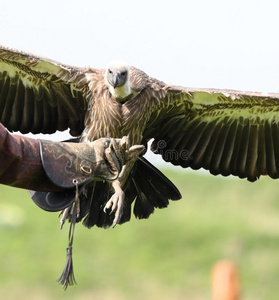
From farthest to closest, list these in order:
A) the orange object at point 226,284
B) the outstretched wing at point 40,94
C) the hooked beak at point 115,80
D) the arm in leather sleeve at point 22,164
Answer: the outstretched wing at point 40,94, the hooked beak at point 115,80, the orange object at point 226,284, the arm in leather sleeve at point 22,164

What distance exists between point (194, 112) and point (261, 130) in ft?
2.19

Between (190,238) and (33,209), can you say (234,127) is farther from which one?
(33,209)

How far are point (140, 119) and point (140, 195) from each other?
77 centimetres

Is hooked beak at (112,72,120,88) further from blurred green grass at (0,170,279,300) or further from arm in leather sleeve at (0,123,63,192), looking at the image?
blurred green grass at (0,170,279,300)

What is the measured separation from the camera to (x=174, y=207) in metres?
18.5

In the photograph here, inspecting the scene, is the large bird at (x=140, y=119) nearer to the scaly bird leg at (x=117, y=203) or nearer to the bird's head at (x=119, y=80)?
the bird's head at (x=119, y=80)

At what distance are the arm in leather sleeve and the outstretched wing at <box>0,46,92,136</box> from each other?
9.19 ft

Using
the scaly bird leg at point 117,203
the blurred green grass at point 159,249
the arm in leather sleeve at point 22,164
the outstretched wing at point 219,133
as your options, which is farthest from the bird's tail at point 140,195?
the blurred green grass at point 159,249

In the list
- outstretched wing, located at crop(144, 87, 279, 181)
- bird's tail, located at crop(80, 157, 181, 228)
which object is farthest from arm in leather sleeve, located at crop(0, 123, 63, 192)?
outstretched wing, located at crop(144, 87, 279, 181)

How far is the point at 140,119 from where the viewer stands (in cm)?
848

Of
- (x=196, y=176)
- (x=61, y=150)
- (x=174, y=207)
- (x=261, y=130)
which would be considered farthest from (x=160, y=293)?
(x=61, y=150)

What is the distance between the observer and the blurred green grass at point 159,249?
16.1 meters

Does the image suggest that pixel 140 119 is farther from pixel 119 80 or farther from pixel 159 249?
pixel 159 249

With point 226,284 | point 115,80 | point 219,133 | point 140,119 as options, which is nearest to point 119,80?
point 115,80
